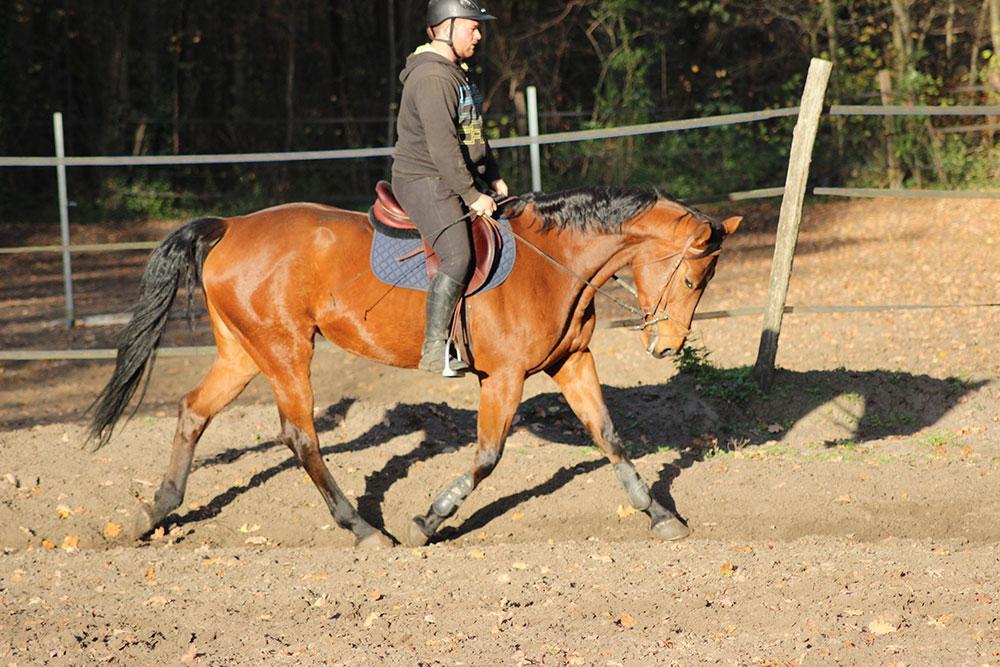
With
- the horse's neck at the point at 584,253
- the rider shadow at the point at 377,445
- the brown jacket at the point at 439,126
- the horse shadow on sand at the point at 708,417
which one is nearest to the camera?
the brown jacket at the point at 439,126

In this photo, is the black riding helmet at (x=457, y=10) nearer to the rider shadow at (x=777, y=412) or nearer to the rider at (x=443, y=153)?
the rider at (x=443, y=153)

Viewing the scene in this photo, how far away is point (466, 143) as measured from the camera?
19.8 ft

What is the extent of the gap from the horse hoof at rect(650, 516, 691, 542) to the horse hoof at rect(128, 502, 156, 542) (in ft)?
9.16

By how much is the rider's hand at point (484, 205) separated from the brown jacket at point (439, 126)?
27 mm

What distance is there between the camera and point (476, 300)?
6066 millimetres

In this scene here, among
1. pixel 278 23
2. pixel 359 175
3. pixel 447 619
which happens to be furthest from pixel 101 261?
pixel 447 619

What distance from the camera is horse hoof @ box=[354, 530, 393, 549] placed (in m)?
6.21

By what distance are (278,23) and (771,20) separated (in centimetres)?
1039

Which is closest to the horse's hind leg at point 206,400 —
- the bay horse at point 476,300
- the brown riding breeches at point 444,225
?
the bay horse at point 476,300

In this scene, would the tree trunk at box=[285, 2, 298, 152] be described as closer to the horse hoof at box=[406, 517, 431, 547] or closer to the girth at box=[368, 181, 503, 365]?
the girth at box=[368, 181, 503, 365]

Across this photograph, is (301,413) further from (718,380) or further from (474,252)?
(718,380)

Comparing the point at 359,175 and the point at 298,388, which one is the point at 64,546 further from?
the point at 359,175

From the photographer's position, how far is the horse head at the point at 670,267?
5957 mm

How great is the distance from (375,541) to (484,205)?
189cm
